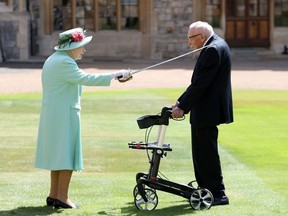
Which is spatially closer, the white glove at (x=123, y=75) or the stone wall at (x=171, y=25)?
the white glove at (x=123, y=75)

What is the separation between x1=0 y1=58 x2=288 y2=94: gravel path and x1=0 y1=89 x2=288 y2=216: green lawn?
3.45 metres

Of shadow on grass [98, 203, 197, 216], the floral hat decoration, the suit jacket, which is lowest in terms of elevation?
shadow on grass [98, 203, 197, 216]

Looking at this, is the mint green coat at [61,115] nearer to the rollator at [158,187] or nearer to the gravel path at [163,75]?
the rollator at [158,187]

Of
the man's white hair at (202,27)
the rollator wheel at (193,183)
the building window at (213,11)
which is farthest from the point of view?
the building window at (213,11)

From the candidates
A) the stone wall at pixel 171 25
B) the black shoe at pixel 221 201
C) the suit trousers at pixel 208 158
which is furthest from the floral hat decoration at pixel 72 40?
the stone wall at pixel 171 25

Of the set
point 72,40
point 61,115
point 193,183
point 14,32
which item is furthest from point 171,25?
point 61,115

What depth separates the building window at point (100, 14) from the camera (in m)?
35.5

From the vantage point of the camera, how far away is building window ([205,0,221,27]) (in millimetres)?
35062

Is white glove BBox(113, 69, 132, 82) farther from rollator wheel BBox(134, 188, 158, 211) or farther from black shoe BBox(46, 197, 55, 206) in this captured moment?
black shoe BBox(46, 197, 55, 206)

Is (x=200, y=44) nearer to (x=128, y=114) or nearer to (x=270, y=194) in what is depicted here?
(x=270, y=194)

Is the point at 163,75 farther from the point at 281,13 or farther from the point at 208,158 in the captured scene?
the point at 208,158

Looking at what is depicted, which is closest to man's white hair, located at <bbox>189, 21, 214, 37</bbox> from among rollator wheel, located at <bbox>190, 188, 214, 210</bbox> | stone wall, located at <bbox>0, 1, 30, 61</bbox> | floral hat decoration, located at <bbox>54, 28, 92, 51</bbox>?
floral hat decoration, located at <bbox>54, 28, 92, 51</bbox>

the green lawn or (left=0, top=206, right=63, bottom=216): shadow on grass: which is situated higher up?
(left=0, top=206, right=63, bottom=216): shadow on grass

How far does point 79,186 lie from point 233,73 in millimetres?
17860
